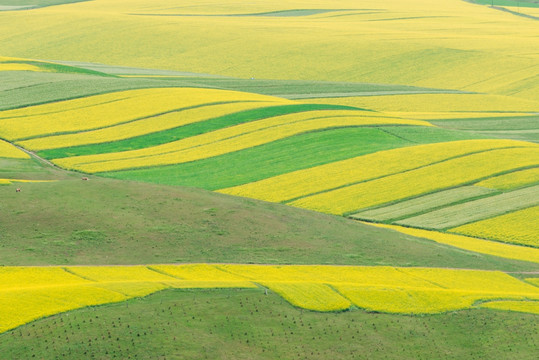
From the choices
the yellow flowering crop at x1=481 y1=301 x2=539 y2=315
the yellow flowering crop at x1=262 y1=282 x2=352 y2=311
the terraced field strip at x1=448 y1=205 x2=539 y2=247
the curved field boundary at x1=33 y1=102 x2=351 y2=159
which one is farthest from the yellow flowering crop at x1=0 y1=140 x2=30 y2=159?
the yellow flowering crop at x1=481 y1=301 x2=539 y2=315

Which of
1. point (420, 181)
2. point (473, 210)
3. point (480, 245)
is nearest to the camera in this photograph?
point (480, 245)

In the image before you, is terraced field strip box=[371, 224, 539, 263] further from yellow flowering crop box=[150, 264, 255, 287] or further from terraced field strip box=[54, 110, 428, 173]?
terraced field strip box=[54, 110, 428, 173]

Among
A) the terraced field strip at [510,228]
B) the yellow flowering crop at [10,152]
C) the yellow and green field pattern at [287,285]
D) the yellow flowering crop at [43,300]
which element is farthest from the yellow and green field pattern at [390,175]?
the yellow flowering crop at [43,300]

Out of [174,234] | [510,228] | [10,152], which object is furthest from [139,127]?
[510,228]

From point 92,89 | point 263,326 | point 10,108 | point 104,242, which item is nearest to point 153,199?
point 104,242

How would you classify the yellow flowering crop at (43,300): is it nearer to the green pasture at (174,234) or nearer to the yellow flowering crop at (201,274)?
the yellow flowering crop at (201,274)

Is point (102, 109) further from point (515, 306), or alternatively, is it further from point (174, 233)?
point (515, 306)
